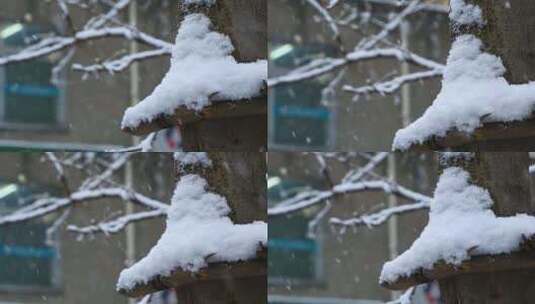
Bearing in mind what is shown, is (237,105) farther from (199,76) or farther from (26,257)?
(26,257)

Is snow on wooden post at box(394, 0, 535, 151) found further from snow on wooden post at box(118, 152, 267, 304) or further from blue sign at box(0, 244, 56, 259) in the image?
blue sign at box(0, 244, 56, 259)

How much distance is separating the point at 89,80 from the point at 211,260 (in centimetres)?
48

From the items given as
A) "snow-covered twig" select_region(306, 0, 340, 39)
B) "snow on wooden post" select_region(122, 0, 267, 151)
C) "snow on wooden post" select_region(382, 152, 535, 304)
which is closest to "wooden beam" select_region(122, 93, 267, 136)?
"snow on wooden post" select_region(122, 0, 267, 151)

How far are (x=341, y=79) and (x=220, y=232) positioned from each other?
0.46m

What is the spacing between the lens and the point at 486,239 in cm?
202

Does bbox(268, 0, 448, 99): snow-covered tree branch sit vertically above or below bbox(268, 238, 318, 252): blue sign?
above

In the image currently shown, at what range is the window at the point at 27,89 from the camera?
78.5 inches

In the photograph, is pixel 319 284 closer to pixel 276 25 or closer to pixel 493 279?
pixel 493 279

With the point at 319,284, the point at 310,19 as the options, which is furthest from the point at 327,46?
the point at 319,284

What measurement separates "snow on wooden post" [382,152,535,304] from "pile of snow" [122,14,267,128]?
497 mm

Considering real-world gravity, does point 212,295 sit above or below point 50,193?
below

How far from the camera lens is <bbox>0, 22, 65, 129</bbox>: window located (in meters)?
1.99

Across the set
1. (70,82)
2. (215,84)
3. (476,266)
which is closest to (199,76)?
(215,84)

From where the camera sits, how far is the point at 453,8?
213 centimetres
